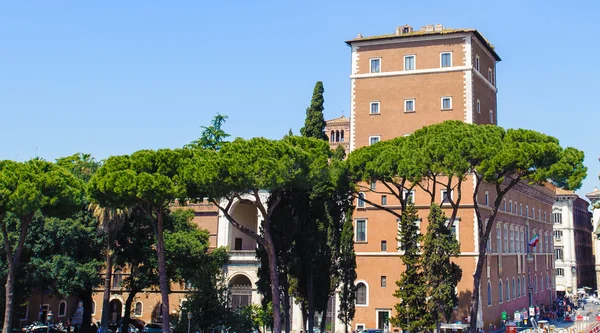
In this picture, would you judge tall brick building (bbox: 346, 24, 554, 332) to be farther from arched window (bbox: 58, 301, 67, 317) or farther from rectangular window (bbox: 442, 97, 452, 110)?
arched window (bbox: 58, 301, 67, 317)

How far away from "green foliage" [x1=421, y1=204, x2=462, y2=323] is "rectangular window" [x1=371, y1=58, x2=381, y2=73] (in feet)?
45.3

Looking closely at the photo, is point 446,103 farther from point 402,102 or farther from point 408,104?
point 402,102

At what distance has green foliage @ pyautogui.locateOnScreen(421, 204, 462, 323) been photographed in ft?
97.8

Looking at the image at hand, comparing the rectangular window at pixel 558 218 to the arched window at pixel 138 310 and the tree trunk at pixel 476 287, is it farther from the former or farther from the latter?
the arched window at pixel 138 310

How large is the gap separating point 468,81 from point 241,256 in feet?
64.5

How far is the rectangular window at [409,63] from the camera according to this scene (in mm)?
40312

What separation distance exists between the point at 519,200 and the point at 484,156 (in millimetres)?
23607

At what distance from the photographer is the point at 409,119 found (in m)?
39.8

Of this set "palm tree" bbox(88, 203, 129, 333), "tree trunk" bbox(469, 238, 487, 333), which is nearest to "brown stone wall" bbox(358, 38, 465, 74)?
"tree trunk" bbox(469, 238, 487, 333)

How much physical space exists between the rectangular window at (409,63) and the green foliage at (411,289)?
1314 centimetres

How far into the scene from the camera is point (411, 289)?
29922 mm

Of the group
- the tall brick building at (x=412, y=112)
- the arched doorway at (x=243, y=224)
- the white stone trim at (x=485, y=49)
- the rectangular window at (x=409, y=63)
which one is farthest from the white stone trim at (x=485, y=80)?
the arched doorway at (x=243, y=224)

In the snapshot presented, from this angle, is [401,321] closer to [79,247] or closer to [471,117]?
[471,117]

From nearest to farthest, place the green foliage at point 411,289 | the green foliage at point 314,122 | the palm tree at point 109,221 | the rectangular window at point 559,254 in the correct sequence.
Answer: the green foliage at point 411,289 < the palm tree at point 109,221 < the green foliage at point 314,122 < the rectangular window at point 559,254
